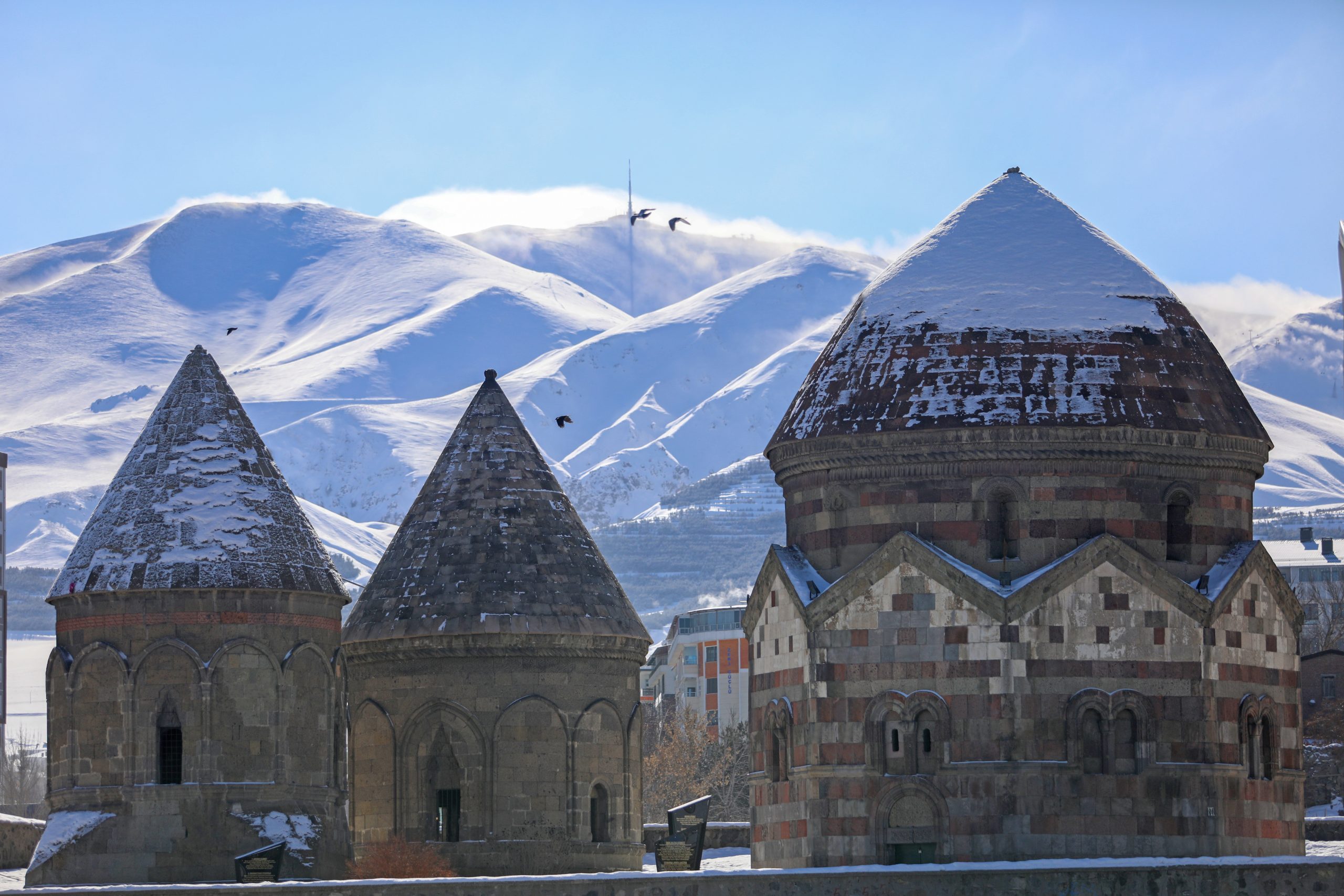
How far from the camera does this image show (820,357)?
48.2 m

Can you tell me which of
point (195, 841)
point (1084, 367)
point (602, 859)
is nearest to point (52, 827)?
point (195, 841)

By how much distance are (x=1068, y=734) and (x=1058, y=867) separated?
5.07 metres

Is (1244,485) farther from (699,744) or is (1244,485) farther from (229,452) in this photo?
(699,744)

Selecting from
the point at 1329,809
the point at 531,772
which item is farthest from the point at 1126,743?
the point at 1329,809

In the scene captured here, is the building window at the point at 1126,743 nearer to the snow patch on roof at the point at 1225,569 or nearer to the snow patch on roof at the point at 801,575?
the snow patch on roof at the point at 1225,569

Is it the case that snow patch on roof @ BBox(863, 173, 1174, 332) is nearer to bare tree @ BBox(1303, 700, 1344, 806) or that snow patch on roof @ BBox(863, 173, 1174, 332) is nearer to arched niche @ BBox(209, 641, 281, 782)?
arched niche @ BBox(209, 641, 281, 782)

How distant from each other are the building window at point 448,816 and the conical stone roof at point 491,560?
11.3 feet

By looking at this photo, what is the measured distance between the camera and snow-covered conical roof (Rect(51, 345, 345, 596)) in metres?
46.7

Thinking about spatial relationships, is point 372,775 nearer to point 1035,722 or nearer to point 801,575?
point 801,575

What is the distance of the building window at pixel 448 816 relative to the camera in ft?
166

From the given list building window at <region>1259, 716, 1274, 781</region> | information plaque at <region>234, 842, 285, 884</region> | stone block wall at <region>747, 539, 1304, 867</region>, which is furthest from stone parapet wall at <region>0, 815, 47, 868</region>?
building window at <region>1259, 716, 1274, 781</region>

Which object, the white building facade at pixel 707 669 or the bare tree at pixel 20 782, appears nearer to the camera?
the bare tree at pixel 20 782

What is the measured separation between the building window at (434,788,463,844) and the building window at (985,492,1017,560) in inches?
547

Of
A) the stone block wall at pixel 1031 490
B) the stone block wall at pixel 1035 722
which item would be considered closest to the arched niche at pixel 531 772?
the stone block wall at pixel 1035 722
